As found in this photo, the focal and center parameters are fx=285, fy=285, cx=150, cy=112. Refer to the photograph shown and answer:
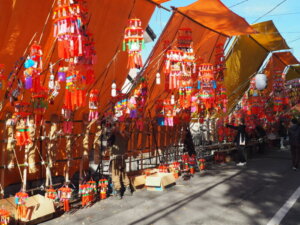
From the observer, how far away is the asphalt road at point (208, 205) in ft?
15.5

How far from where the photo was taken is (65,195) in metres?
5.12

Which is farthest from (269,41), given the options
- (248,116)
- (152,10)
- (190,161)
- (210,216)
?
(210,216)

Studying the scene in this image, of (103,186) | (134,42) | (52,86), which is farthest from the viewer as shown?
(103,186)

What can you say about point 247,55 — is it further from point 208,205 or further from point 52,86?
point 52,86

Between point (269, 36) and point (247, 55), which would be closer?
point (269, 36)

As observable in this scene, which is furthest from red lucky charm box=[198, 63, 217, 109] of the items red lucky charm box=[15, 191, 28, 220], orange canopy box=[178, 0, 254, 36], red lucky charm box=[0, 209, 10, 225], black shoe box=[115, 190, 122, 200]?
red lucky charm box=[0, 209, 10, 225]

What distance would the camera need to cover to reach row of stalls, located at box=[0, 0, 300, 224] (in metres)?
4.24

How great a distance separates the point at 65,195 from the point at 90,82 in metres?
2.11

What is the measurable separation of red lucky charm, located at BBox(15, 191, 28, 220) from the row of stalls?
0.02 metres

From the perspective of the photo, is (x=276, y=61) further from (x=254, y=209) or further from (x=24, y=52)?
(x=24, y=52)

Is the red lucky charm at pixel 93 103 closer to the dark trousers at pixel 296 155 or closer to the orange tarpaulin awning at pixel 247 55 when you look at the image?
the dark trousers at pixel 296 155

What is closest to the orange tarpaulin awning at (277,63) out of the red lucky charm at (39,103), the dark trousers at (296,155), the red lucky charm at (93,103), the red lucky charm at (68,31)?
the dark trousers at (296,155)

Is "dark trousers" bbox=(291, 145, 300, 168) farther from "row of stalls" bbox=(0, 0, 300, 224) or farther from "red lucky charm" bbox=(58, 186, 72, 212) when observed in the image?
"red lucky charm" bbox=(58, 186, 72, 212)

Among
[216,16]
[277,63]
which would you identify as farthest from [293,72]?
[216,16]
